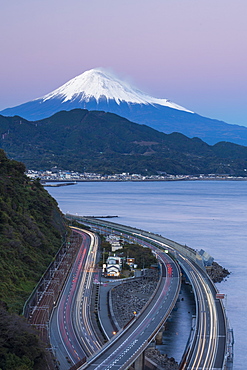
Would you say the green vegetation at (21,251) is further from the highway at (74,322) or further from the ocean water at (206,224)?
the ocean water at (206,224)

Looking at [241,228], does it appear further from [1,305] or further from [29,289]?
Answer: [1,305]

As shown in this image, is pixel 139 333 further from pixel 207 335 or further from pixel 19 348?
pixel 19 348

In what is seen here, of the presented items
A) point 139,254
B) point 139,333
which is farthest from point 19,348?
point 139,254

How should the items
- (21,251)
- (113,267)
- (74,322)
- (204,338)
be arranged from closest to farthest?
(204,338) < (74,322) < (21,251) < (113,267)

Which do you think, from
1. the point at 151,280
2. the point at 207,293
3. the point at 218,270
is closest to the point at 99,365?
the point at 207,293

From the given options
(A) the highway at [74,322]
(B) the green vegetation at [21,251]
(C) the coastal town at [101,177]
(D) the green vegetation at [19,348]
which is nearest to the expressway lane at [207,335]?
(A) the highway at [74,322]

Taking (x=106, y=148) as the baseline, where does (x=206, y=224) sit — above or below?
below

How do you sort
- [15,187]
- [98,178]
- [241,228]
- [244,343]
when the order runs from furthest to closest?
[98,178] → [241,228] → [15,187] → [244,343]
